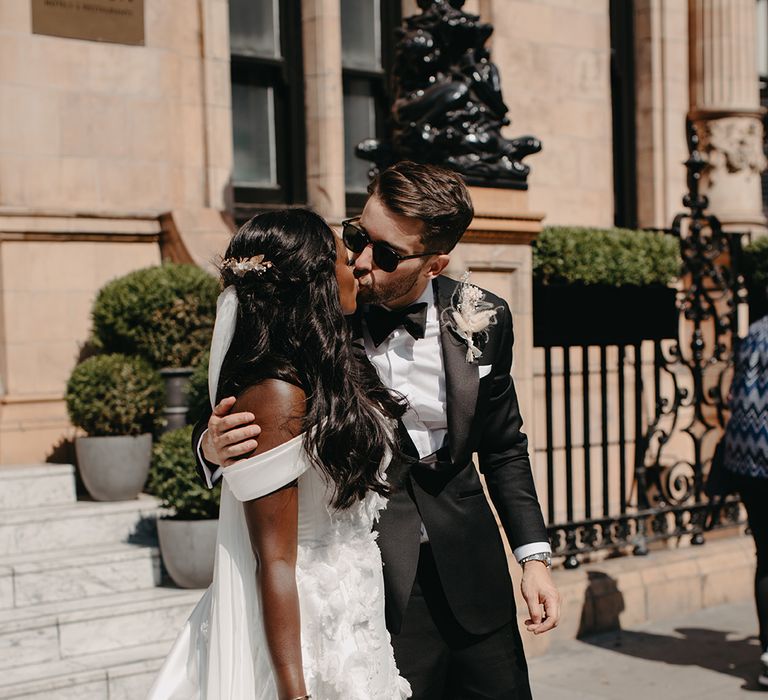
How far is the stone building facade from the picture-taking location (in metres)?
8.60

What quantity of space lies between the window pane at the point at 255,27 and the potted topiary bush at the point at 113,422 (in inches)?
151

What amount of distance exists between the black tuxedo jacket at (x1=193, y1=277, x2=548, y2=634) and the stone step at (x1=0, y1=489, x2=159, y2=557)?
397 cm

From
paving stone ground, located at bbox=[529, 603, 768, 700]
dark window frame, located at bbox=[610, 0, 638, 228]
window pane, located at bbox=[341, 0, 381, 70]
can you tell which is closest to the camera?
paving stone ground, located at bbox=[529, 603, 768, 700]

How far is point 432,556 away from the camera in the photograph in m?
3.34

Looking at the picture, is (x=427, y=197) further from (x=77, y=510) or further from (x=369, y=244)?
(x=77, y=510)

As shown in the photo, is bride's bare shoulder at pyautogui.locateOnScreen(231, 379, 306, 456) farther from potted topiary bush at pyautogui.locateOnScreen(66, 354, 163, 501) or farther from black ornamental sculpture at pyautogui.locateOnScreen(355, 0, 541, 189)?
potted topiary bush at pyautogui.locateOnScreen(66, 354, 163, 501)

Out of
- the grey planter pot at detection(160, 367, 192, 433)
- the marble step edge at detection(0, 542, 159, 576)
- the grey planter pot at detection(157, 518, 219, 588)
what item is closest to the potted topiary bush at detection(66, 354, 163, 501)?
the grey planter pot at detection(160, 367, 192, 433)

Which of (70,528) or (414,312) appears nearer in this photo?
(414,312)

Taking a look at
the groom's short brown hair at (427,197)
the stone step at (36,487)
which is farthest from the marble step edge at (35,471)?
the groom's short brown hair at (427,197)

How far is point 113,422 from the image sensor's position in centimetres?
761

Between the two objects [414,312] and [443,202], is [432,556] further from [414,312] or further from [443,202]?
[443,202]

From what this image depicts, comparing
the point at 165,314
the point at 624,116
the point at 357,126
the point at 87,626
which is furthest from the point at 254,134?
the point at 87,626

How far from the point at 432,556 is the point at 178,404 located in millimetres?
4755

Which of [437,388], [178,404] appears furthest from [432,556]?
[178,404]
